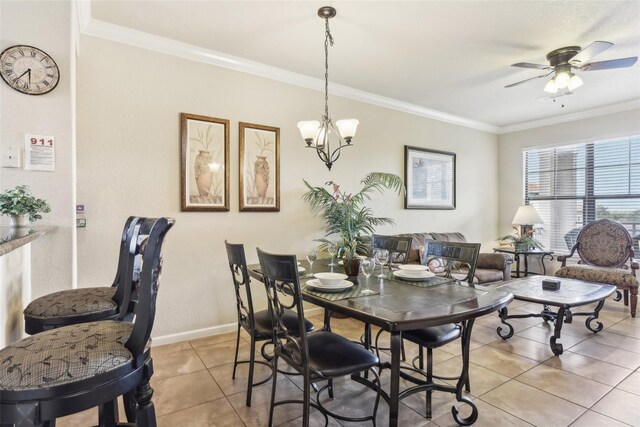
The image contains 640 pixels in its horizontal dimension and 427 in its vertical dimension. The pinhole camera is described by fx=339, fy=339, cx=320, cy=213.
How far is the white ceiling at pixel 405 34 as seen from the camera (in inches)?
101

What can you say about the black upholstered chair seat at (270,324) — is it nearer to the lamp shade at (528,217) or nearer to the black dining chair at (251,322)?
the black dining chair at (251,322)

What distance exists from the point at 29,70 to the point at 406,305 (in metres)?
2.61

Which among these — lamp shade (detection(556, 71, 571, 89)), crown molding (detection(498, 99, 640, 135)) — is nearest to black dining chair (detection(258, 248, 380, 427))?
lamp shade (detection(556, 71, 571, 89))

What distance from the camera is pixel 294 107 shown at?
3.84 m

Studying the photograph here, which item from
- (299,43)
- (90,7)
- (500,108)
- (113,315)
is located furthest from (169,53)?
(500,108)

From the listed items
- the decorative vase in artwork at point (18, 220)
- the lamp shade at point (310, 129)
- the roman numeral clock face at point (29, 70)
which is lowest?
the decorative vase in artwork at point (18, 220)

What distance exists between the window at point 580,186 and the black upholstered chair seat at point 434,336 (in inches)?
178

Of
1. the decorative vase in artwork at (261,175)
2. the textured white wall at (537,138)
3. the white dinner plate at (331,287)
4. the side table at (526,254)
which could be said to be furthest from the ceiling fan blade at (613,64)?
the decorative vase in artwork at (261,175)

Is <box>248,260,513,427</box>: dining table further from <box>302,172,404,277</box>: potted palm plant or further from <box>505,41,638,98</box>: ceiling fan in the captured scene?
<box>505,41,638,98</box>: ceiling fan

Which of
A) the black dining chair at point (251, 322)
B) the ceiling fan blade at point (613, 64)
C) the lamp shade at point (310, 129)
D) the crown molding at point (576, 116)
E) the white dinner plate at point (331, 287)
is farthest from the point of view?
the crown molding at point (576, 116)

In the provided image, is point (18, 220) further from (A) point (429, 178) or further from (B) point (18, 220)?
(A) point (429, 178)

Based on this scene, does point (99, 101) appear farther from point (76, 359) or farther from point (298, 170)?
point (76, 359)

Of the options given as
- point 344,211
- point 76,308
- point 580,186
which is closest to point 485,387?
point 344,211

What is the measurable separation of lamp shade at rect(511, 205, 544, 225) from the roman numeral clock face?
5.87 m
